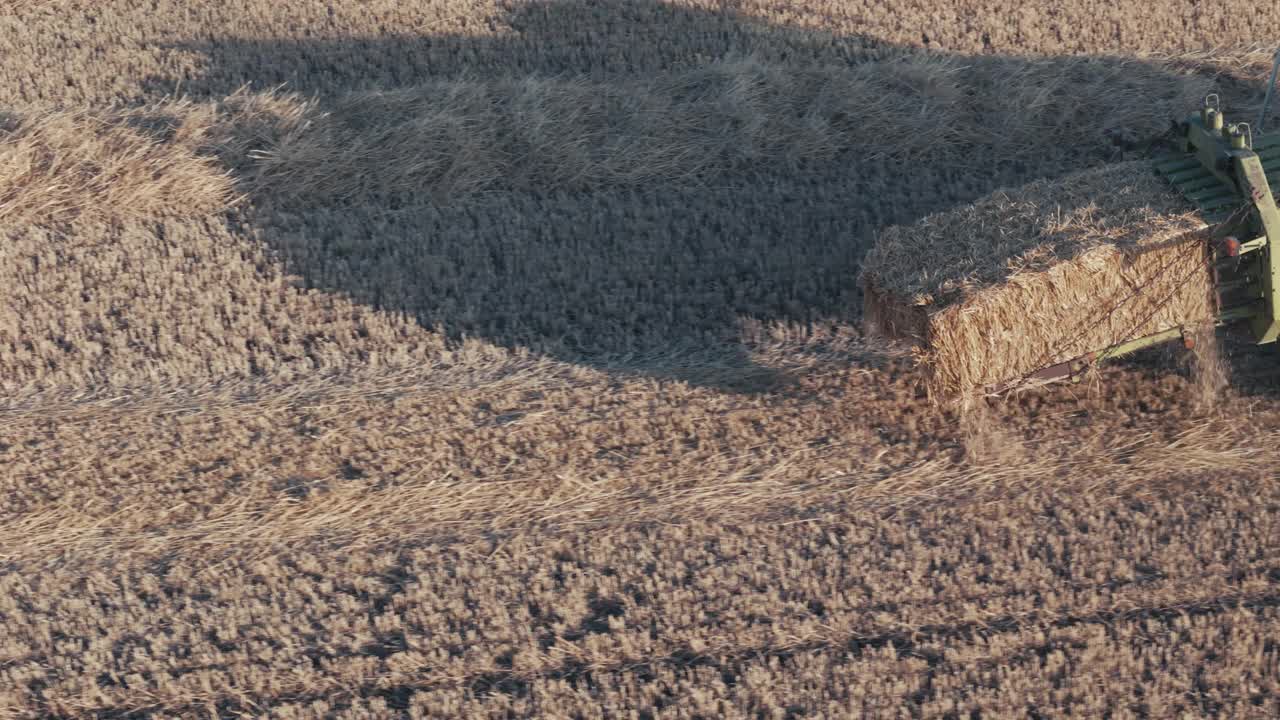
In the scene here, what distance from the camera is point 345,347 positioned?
8.14 meters

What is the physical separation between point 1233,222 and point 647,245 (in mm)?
3799

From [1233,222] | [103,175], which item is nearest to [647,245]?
[1233,222]

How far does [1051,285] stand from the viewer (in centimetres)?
656

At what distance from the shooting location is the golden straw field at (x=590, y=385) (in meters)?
6.11

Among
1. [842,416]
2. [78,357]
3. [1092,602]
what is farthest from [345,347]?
[1092,602]

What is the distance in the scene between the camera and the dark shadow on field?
8234 millimetres

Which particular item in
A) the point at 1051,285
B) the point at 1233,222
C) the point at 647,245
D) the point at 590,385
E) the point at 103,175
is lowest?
the point at 590,385

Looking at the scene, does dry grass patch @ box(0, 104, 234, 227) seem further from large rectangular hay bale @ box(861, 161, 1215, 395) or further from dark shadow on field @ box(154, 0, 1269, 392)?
large rectangular hay bale @ box(861, 161, 1215, 395)

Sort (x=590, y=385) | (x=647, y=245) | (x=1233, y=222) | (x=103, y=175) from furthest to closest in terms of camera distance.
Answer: (x=103, y=175) < (x=647, y=245) < (x=590, y=385) < (x=1233, y=222)

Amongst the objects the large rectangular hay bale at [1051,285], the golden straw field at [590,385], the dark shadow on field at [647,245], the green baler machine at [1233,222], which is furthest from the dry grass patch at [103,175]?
the green baler machine at [1233,222]

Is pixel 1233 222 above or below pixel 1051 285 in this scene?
above

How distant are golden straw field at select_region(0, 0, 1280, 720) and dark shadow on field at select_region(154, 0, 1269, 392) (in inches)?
1.2

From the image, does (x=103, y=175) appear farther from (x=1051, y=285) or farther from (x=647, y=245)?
(x=1051, y=285)

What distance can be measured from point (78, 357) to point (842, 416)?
5.04 m
